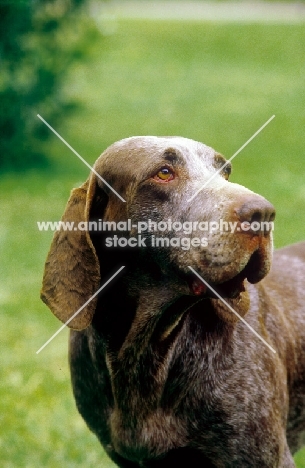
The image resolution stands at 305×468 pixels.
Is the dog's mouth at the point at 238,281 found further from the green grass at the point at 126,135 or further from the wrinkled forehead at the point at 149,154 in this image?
the green grass at the point at 126,135

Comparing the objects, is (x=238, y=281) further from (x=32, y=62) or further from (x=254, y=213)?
(x=32, y=62)

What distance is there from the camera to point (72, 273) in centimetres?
431

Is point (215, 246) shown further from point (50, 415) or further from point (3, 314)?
point (3, 314)

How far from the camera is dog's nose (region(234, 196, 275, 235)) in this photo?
142 inches

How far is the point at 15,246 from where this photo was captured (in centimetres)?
1106

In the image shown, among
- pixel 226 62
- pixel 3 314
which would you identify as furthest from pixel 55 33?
pixel 226 62

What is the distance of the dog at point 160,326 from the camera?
13.6 ft

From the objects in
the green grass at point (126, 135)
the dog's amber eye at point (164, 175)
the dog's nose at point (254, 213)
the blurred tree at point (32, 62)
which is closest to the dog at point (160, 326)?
the dog's amber eye at point (164, 175)

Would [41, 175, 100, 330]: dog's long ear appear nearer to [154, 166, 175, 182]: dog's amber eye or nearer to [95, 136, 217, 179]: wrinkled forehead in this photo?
[95, 136, 217, 179]: wrinkled forehead

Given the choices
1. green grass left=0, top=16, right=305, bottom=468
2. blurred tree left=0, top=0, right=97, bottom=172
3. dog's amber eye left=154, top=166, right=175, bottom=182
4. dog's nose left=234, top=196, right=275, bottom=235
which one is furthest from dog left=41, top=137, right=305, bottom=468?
blurred tree left=0, top=0, right=97, bottom=172

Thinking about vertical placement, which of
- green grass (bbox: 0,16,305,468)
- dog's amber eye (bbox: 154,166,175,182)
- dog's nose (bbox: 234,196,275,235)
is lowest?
green grass (bbox: 0,16,305,468)

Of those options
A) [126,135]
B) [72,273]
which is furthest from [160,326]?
[126,135]

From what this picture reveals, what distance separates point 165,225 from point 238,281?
0.43 meters

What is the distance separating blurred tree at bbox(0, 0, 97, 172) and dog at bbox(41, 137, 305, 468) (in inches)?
421
